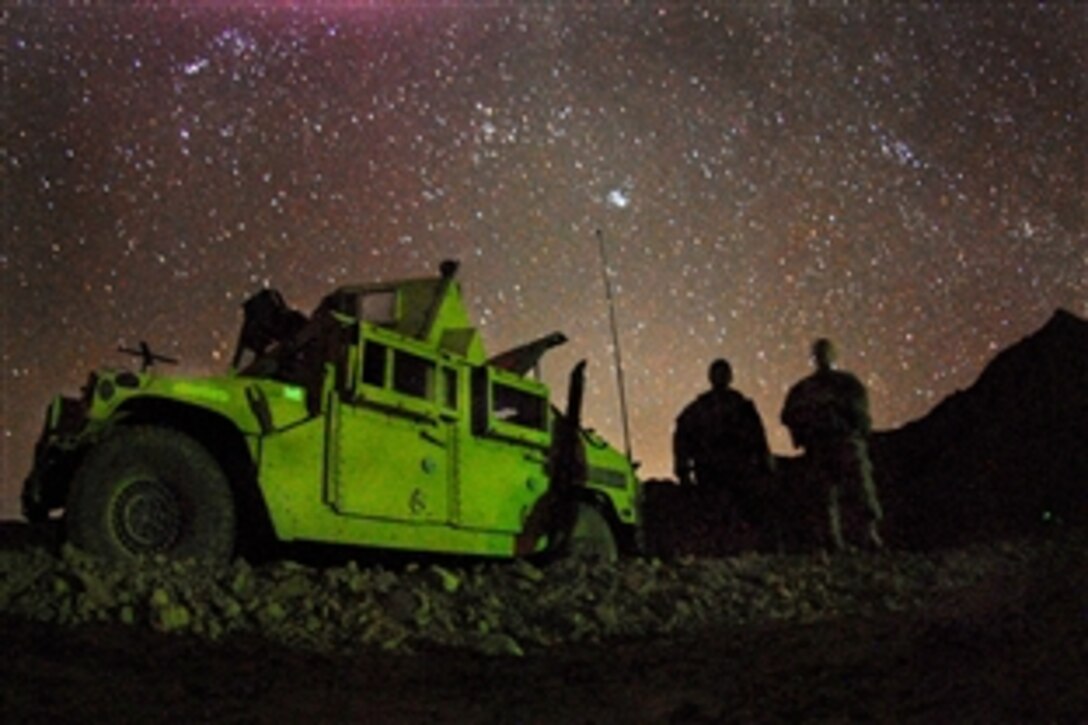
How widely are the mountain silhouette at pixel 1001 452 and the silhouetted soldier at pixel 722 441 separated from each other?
163 inches

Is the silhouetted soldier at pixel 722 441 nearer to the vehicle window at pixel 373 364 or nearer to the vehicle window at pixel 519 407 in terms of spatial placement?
the vehicle window at pixel 519 407

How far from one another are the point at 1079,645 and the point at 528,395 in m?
4.68

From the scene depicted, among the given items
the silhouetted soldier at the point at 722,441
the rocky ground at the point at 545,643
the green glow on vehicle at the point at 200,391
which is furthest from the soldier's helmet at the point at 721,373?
the green glow on vehicle at the point at 200,391

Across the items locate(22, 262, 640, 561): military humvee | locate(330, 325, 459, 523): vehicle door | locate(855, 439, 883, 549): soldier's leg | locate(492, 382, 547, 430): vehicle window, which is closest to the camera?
locate(22, 262, 640, 561): military humvee

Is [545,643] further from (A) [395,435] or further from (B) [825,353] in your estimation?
(B) [825,353]

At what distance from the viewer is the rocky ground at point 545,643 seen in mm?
3053

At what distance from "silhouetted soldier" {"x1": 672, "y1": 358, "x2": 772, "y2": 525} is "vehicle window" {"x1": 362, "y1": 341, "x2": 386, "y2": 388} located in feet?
9.64

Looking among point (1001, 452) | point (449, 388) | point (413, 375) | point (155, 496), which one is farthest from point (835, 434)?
point (1001, 452)

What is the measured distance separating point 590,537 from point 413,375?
2.13m

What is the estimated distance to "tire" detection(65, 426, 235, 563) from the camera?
5121 mm

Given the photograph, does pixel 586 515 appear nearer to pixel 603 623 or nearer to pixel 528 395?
pixel 528 395

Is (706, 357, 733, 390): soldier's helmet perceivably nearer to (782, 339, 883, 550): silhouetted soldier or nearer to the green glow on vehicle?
(782, 339, 883, 550): silhouetted soldier

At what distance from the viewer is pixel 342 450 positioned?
582cm

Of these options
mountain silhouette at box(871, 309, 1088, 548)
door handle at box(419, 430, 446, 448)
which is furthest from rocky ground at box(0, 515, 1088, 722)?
mountain silhouette at box(871, 309, 1088, 548)
